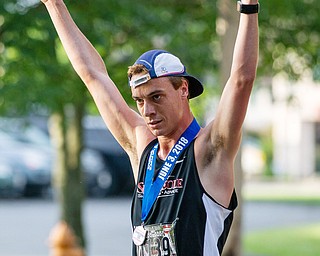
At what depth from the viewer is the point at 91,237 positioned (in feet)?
64.8

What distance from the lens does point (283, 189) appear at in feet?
115

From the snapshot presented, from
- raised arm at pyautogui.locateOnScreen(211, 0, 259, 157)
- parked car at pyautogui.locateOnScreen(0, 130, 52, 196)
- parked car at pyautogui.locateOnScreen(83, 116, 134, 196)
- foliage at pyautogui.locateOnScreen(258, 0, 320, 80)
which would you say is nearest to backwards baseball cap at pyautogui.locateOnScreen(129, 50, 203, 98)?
raised arm at pyautogui.locateOnScreen(211, 0, 259, 157)

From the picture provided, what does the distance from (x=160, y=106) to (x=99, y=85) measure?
58 cm

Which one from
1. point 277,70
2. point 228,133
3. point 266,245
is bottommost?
point 266,245

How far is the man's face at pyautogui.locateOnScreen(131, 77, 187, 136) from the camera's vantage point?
13.6 ft

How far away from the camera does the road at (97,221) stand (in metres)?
17.9

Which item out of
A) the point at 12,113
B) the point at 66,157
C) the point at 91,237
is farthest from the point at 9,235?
A: the point at 12,113

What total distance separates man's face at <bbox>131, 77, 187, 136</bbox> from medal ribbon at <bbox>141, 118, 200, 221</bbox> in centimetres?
6

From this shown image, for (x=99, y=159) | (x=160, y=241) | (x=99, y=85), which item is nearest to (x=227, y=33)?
(x=99, y=85)

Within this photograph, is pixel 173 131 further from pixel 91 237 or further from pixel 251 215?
pixel 251 215

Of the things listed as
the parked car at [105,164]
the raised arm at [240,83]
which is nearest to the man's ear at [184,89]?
the raised arm at [240,83]

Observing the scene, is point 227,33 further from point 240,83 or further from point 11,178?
point 11,178

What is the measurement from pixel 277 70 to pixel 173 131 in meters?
9.81

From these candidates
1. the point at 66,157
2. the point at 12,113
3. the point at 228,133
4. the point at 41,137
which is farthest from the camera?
the point at 41,137
